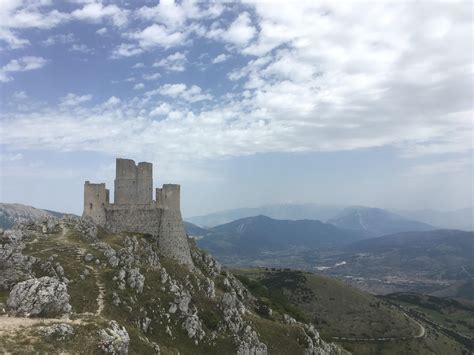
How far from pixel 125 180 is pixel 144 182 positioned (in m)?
2.89

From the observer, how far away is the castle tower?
62.4 metres

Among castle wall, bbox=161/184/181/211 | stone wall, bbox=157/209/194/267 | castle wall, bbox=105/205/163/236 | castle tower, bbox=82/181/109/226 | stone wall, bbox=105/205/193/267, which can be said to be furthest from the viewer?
castle wall, bbox=161/184/181/211

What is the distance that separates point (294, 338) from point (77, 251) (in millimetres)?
30086

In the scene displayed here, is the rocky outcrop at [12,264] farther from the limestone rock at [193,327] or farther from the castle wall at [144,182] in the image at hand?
the castle wall at [144,182]

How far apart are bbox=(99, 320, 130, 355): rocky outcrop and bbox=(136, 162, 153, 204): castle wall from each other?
3490cm

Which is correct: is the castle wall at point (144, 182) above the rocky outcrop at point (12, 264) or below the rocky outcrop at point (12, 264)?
above

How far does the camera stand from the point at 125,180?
64.2 metres

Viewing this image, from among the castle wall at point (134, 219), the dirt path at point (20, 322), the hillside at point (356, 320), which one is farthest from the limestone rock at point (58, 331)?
the hillside at point (356, 320)

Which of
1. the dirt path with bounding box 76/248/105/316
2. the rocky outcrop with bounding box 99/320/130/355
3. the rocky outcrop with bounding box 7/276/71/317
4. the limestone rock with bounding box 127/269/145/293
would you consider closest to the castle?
the dirt path with bounding box 76/248/105/316

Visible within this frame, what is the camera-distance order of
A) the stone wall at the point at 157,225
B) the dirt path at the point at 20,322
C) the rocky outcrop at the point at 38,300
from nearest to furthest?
the dirt path at the point at 20,322, the rocky outcrop at the point at 38,300, the stone wall at the point at 157,225

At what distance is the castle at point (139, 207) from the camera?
62.8m

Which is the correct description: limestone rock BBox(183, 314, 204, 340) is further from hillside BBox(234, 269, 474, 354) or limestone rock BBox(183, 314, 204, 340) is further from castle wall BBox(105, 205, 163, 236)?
hillside BBox(234, 269, 474, 354)

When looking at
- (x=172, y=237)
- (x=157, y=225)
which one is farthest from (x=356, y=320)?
(x=157, y=225)

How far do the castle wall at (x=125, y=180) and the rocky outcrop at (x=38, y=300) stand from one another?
30.0 meters
